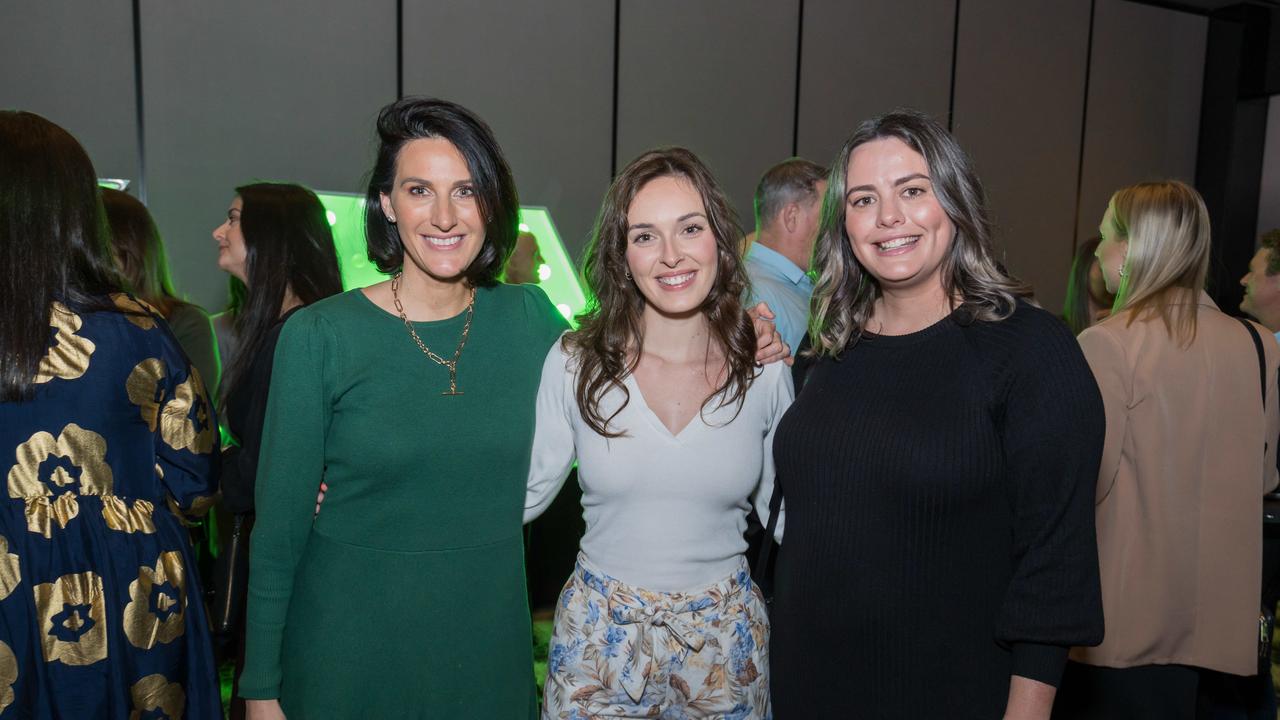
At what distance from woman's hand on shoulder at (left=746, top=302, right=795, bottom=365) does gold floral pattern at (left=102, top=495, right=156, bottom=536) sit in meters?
1.22

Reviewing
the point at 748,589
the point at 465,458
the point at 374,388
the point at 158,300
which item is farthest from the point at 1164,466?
the point at 158,300

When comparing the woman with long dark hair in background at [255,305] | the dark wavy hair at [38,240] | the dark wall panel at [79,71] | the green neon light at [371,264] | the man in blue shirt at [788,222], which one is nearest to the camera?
the dark wavy hair at [38,240]

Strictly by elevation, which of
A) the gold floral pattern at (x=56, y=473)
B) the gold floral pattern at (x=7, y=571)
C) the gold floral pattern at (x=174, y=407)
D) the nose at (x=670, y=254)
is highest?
the nose at (x=670, y=254)

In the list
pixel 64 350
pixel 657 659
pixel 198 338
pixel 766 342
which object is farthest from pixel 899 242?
pixel 198 338

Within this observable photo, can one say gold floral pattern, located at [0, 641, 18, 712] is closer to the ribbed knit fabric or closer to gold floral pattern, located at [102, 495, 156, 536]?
gold floral pattern, located at [102, 495, 156, 536]

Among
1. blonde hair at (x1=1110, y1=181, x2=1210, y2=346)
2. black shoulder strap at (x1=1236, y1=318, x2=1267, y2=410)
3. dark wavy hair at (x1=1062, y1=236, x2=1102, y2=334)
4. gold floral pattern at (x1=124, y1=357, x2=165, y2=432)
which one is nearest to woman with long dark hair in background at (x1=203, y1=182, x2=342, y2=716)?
gold floral pattern at (x1=124, y1=357, x2=165, y2=432)

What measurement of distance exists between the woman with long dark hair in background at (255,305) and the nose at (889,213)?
1.44m

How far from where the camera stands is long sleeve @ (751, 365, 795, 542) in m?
1.61

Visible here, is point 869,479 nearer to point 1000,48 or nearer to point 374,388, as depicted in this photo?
point 374,388

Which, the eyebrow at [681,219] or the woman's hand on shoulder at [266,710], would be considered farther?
the eyebrow at [681,219]

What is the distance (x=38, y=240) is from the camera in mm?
1511

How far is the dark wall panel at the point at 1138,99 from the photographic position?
622 centimetres

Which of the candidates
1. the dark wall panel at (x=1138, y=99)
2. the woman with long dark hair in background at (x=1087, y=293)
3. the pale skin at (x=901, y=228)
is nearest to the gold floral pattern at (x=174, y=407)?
the pale skin at (x=901, y=228)

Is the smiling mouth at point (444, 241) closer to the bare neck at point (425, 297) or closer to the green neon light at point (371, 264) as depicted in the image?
the bare neck at point (425, 297)
